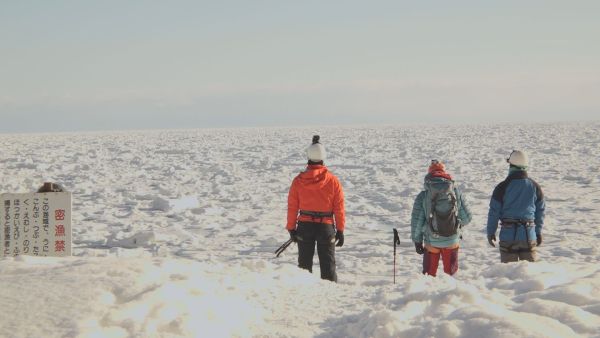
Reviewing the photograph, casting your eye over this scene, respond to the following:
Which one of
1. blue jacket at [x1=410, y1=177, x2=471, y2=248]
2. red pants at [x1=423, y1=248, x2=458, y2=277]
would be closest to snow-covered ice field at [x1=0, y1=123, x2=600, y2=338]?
red pants at [x1=423, y1=248, x2=458, y2=277]

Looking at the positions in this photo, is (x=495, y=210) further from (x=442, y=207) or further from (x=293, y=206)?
(x=293, y=206)

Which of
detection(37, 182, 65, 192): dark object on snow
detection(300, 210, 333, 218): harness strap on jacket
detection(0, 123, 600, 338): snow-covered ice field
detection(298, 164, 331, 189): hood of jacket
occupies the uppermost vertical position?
detection(298, 164, 331, 189): hood of jacket

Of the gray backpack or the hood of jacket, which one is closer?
the gray backpack

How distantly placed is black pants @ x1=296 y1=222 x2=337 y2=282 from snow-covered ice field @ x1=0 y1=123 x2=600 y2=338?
0.43 meters

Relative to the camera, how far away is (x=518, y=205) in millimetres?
5219

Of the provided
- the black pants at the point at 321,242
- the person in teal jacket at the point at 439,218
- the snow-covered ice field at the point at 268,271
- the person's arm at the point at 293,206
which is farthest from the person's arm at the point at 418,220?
the person's arm at the point at 293,206

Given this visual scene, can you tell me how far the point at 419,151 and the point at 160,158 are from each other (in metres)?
11.9

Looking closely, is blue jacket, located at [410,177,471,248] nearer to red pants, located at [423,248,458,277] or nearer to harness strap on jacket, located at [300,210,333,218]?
red pants, located at [423,248,458,277]

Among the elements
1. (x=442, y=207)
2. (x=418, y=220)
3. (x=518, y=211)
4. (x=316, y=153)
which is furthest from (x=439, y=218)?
(x=316, y=153)

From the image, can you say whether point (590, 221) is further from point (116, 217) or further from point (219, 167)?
point (219, 167)

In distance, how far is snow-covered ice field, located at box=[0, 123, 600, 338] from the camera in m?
3.09

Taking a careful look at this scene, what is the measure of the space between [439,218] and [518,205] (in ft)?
2.58

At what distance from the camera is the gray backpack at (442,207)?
5.05m

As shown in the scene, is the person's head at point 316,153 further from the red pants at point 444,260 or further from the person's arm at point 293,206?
the red pants at point 444,260
